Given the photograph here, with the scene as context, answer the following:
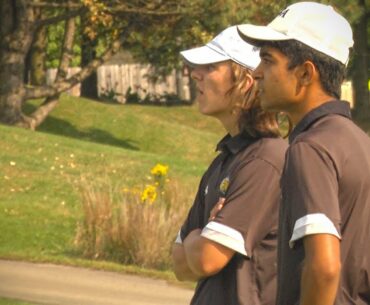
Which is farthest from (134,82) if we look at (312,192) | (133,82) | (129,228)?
(312,192)

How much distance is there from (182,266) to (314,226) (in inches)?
46.3

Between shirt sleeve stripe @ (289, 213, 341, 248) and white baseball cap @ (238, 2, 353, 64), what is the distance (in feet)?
1.68

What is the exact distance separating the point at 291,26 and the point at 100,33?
927 inches

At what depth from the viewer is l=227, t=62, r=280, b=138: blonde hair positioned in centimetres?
452

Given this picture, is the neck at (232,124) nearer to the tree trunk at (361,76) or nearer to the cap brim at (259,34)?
the cap brim at (259,34)

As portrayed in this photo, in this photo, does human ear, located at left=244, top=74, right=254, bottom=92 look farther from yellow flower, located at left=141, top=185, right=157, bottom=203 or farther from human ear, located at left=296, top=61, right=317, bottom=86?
yellow flower, located at left=141, top=185, right=157, bottom=203

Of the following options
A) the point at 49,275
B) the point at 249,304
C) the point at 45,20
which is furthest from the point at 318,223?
the point at 45,20

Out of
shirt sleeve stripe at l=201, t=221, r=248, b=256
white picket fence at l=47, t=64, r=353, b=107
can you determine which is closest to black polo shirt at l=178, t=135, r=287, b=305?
shirt sleeve stripe at l=201, t=221, r=248, b=256

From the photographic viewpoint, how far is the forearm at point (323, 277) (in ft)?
11.2

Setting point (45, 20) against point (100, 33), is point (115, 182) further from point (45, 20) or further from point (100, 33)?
point (100, 33)

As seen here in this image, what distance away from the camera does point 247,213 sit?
4.27m

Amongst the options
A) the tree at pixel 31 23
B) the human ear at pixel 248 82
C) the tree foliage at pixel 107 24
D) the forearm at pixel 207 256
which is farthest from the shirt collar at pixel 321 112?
the tree at pixel 31 23

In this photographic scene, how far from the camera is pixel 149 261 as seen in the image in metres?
12.7

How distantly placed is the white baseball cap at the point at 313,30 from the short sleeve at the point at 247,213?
613 mm
